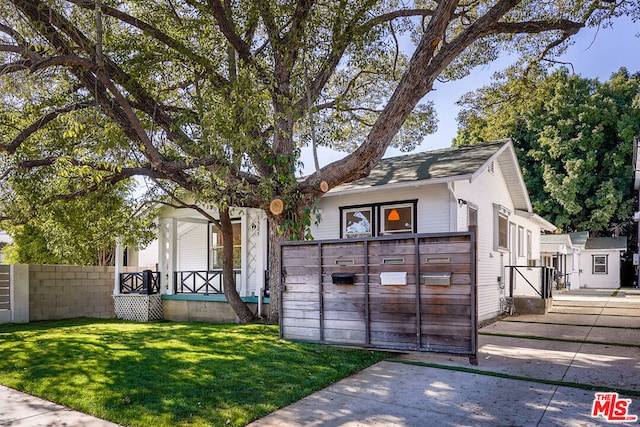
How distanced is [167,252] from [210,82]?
7170 mm

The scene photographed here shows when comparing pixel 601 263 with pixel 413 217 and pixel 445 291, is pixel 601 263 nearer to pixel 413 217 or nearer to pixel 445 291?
pixel 413 217

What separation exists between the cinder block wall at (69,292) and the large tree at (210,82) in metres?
5.18

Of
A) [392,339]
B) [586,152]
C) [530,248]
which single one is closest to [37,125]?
[392,339]

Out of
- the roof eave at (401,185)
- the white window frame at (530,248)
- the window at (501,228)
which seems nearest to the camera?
the roof eave at (401,185)

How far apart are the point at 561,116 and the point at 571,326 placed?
24.0 m

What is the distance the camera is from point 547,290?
1332 cm

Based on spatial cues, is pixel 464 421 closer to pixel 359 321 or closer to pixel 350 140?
pixel 359 321

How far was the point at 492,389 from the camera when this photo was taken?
5.33 metres

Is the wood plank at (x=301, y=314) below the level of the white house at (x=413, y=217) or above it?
below

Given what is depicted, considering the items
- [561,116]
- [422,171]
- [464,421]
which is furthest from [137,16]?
[561,116]

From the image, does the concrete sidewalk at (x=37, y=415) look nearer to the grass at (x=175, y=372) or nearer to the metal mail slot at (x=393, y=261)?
the grass at (x=175, y=372)
